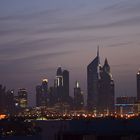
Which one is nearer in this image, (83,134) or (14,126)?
(83,134)

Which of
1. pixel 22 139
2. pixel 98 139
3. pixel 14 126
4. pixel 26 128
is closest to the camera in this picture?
pixel 98 139

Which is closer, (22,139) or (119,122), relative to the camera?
(119,122)

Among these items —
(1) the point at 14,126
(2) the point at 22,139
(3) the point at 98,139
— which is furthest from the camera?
(1) the point at 14,126

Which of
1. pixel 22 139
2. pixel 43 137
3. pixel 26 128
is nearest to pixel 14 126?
pixel 26 128

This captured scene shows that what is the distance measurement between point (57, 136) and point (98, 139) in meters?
2.47

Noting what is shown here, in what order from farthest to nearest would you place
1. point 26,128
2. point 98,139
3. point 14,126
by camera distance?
point 14,126, point 26,128, point 98,139

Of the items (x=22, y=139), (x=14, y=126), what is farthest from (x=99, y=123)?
(x=14, y=126)

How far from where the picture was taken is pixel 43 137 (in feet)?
125

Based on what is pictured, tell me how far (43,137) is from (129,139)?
17.2 feet

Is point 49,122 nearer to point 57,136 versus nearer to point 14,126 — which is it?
point 57,136

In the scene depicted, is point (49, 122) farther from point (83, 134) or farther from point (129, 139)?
point (129, 139)

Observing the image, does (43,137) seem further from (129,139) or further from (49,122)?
(129,139)

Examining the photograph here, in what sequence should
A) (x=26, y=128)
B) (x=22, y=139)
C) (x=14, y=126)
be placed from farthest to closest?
(x=14, y=126) → (x=26, y=128) → (x=22, y=139)

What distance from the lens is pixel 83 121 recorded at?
3712 cm
